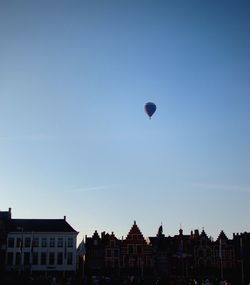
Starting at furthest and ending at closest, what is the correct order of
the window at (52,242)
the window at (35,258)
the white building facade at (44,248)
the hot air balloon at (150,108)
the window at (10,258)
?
the window at (52,242) → the window at (35,258) → the white building facade at (44,248) → the window at (10,258) → the hot air balloon at (150,108)

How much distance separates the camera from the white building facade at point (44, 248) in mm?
63219

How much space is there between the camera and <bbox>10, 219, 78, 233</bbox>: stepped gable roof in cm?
6506

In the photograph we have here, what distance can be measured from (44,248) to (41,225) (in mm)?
3884

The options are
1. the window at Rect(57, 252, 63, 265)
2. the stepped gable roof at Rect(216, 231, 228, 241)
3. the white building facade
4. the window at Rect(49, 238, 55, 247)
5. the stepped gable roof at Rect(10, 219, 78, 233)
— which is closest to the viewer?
the white building facade

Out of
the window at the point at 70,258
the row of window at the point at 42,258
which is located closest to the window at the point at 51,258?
the row of window at the point at 42,258

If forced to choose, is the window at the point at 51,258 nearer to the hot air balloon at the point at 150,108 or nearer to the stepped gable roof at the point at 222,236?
the stepped gable roof at the point at 222,236

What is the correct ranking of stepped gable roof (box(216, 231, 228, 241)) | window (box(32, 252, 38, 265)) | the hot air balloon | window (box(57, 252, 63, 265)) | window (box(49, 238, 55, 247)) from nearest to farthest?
the hot air balloon < window (box(32, 252, 38, 265)) < window (box(57, 252, 63, 265)) < window (box(49, 238, 55, 247)) < stepped gable roof (box(216, 231, 228, 241))

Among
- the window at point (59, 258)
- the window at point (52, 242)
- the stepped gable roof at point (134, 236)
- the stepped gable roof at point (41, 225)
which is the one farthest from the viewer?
the stepped gable roof at point (134, 236)

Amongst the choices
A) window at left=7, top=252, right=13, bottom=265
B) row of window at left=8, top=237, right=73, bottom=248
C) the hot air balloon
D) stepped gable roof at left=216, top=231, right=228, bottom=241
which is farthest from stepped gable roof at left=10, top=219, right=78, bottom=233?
the hot air balloon

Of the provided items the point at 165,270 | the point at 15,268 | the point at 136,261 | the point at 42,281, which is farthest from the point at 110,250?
the point at 42,281

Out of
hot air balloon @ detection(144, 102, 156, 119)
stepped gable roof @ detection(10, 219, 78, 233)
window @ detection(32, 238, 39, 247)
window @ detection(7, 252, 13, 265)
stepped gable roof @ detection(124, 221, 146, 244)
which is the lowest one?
window @ detection(7, 252, 13, 265)

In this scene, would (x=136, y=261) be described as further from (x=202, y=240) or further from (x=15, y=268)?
(x=15, y=268)

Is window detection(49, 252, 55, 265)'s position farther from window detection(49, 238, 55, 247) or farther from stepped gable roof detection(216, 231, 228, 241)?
stepped gable roof detection(216, 231, 228, 241)

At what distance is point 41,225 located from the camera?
218 feet
